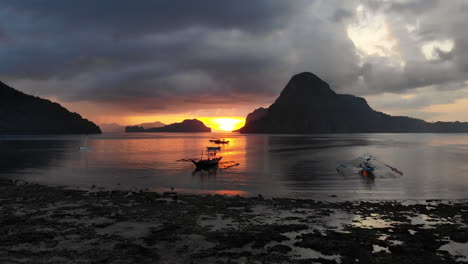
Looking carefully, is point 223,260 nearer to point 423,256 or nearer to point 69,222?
point 423,256

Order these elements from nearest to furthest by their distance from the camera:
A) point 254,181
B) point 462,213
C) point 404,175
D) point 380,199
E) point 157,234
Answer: point 157,234
point 462,213
point 380,199
point 254,181
point 404,175

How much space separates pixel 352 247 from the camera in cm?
1525

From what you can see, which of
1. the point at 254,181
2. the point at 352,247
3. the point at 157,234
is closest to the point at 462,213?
the point at 352,247

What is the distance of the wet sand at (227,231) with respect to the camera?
14.2 m

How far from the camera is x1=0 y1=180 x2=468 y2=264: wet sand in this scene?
46.6 ft

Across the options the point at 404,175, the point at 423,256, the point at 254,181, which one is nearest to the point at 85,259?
the point at 423,256

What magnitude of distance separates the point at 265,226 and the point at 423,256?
8292mm

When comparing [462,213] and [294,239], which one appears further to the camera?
[462,213]

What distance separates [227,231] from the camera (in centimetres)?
1809

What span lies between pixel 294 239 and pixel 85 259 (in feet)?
33.2

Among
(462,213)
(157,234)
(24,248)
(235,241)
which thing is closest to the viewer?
(24,248)

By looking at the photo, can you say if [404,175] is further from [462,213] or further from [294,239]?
[294,239]

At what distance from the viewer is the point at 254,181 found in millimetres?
43156

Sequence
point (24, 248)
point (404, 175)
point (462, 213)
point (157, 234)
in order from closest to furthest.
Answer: point (24, 248) < point (157, 234) < point (462, 213) < point (404, 175)
